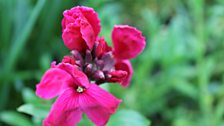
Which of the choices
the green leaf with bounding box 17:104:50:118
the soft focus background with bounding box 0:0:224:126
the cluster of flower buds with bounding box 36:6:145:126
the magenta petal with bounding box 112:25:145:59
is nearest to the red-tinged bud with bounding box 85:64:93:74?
the cluster of flower buds with bounding box 36:6:145:126

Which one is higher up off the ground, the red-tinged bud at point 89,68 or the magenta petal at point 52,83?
the red-tinged bud at point 89,68

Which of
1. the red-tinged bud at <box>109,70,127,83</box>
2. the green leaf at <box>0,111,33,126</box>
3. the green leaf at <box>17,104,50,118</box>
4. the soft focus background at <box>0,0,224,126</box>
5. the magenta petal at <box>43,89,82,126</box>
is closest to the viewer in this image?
the magenta petal at <box>43,89,82,126</box>

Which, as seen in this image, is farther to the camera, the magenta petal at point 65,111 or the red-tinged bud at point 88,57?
the red-tinged bud at point 88,57

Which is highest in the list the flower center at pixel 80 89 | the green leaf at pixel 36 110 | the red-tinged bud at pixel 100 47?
the red-tinged bud at pixel 100 47

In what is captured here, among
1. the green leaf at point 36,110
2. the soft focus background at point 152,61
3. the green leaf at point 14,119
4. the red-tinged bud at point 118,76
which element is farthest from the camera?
the soft focus background at point 152,61

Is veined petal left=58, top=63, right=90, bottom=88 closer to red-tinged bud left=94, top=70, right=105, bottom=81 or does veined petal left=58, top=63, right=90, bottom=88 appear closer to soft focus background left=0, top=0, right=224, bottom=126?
red-tinged bud left=94, top=70, right=105, bottom=81

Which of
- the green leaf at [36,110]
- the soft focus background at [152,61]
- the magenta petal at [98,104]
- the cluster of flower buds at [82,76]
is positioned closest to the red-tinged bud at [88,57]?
the cluster of flower buds at [82,76]

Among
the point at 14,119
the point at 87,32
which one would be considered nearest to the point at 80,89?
the point at 87,32

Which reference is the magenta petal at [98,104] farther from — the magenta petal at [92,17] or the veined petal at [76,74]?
the magenta petal at [92,17]

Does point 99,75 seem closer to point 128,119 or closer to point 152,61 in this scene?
point 128,119
